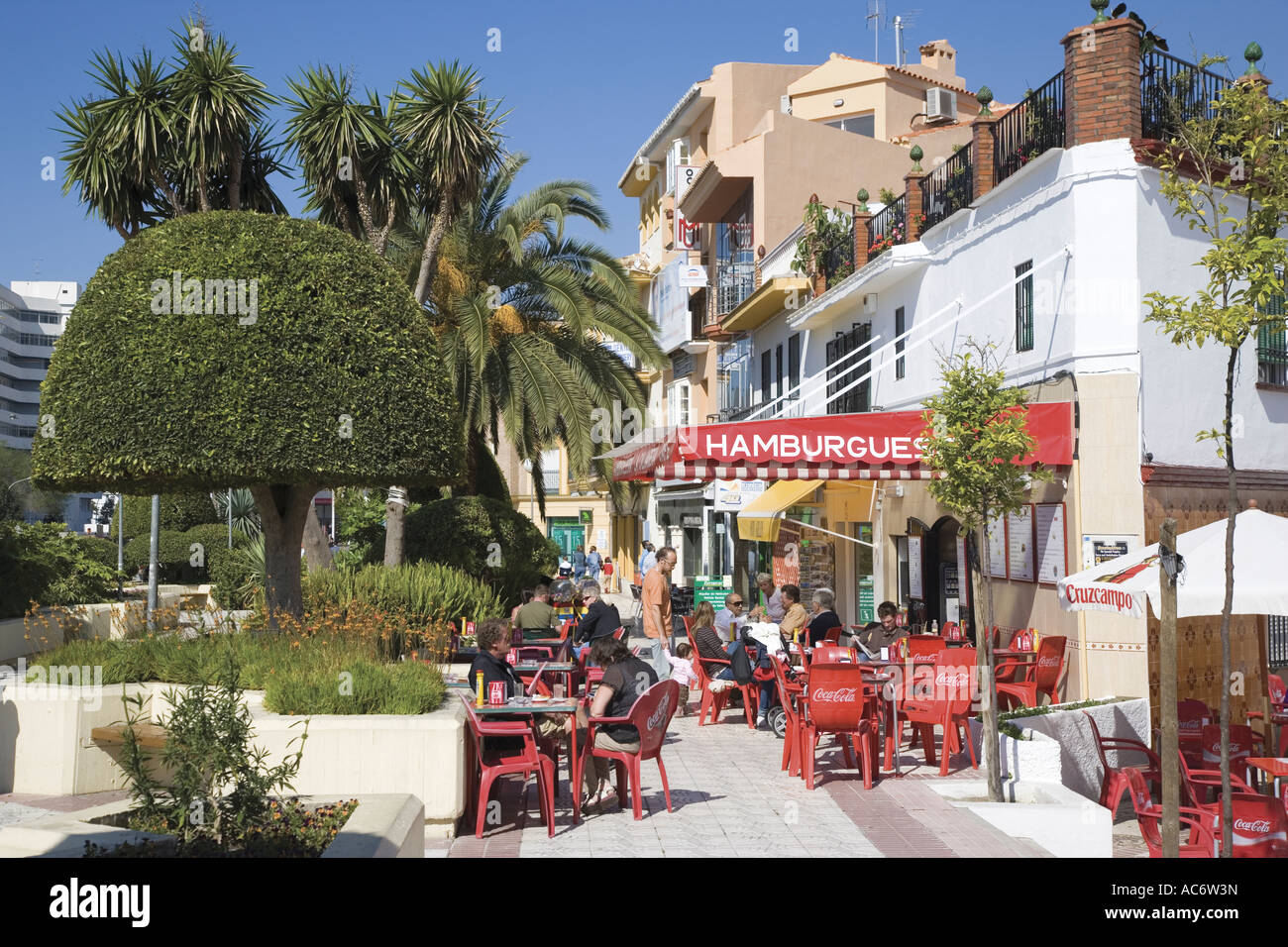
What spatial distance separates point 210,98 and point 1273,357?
46.0 feet

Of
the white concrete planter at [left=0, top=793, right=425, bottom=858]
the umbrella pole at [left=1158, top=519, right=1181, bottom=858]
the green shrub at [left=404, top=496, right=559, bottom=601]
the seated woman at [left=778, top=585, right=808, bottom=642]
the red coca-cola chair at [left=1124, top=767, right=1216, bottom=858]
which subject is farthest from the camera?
the green shrub at [left=404, top=496, right=559, bottom=601]

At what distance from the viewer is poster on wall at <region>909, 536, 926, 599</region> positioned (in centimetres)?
1845

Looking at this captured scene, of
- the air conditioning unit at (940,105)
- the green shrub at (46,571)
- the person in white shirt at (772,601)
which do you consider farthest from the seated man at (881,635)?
the air conditioning unit at (940,105)

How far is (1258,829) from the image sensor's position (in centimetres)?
703

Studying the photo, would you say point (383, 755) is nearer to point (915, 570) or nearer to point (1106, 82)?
point (1106, 82)

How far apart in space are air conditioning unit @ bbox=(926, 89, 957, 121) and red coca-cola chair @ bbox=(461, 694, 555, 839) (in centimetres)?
2914

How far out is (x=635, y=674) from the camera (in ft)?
30.2

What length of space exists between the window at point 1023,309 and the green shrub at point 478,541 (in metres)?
9.60

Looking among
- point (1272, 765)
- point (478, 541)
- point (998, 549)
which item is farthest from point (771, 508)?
point (1272, 765)

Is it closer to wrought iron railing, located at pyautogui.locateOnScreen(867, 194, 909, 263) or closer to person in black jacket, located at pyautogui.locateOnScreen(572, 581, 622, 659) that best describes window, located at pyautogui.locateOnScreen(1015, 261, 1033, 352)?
wrought iron railing, located at pyautogui.locateOnScreen(867, 194, 909, 263)

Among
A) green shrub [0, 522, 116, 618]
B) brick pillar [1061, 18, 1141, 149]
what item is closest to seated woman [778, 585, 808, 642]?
brick pillar [1061, 18, 1141, 149]

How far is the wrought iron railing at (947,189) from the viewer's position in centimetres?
1684
